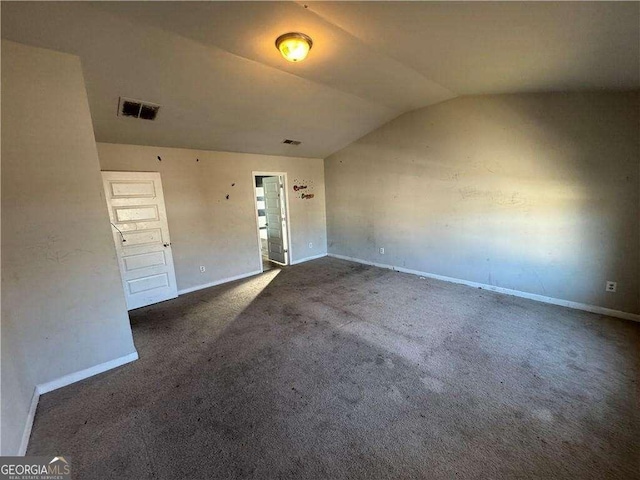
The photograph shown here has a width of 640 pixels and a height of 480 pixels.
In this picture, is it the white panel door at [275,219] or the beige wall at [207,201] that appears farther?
the white panel door at [275,219]

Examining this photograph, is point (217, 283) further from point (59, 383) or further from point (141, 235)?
point (59, 383)

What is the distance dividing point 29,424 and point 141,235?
240 centimetres

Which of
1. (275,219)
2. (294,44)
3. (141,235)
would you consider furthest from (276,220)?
(294,44)

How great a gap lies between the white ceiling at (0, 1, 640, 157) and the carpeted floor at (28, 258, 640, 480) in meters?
2.50

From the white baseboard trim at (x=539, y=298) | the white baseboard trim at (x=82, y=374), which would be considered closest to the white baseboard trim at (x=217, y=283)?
the white baseboard trim at (x=82, y=374)

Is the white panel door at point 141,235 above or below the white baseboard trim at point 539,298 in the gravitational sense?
above

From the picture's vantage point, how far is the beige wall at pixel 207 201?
3.75m

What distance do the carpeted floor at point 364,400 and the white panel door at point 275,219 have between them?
2615 millimetres

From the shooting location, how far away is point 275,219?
228 inches

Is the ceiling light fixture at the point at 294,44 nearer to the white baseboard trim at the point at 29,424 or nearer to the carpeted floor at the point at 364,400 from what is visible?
the carpeted floor at the point at 364,400

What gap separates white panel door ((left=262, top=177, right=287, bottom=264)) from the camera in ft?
18.2

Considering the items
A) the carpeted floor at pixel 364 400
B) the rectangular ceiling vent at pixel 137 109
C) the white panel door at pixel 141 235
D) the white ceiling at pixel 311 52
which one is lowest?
the carpeted floor at pixel 364 400

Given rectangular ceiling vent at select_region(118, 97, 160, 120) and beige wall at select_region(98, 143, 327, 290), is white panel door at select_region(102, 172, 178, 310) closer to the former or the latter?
beige wall at select_region(98, 143, 327, 290)

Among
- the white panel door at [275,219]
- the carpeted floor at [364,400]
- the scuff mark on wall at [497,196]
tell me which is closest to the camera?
the carpeted floor at [364,400]
